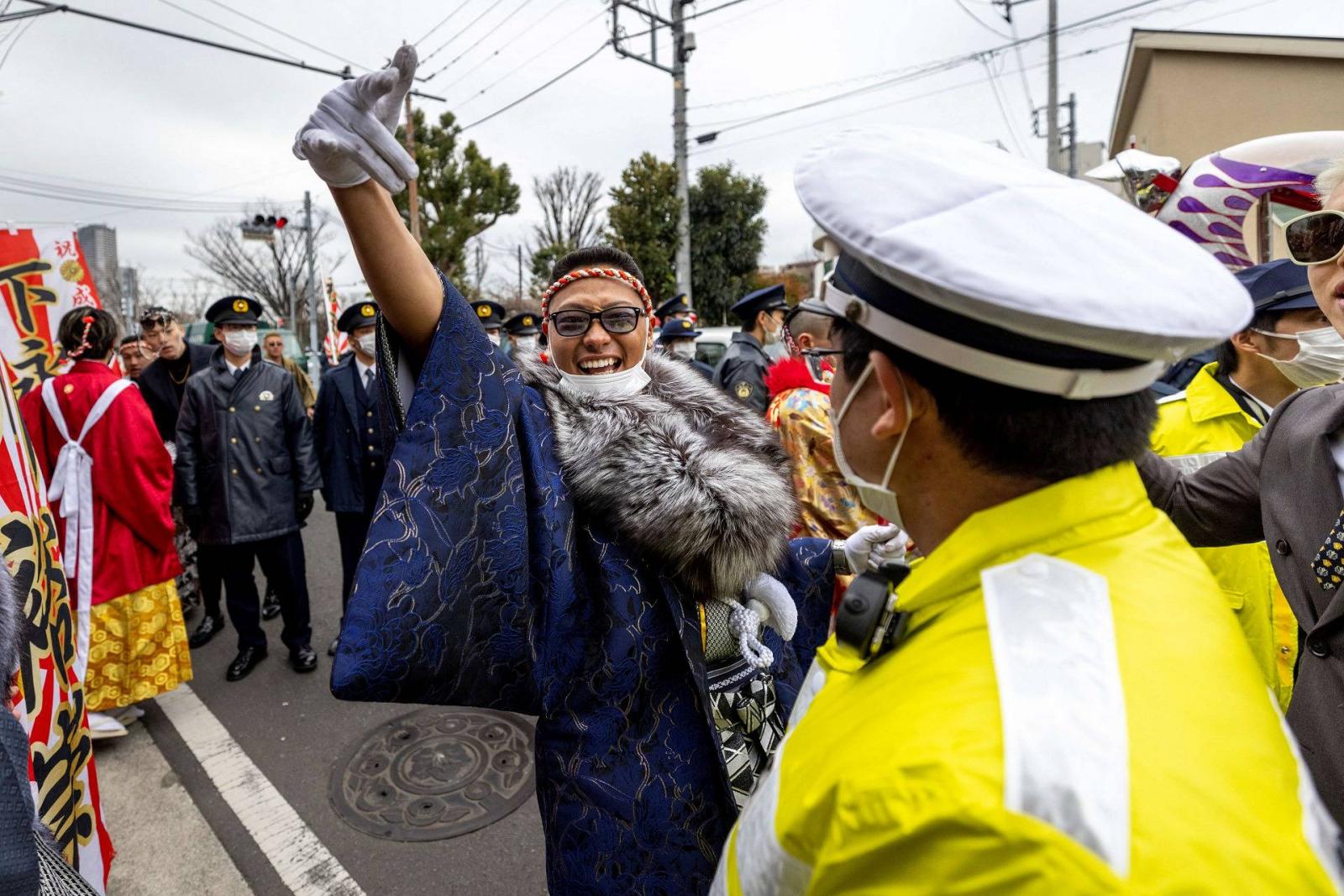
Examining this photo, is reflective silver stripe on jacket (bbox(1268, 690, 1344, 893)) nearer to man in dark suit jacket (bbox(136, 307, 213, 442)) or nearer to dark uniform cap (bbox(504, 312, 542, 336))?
man in dark suit jacket (bbox(136, 307, 213, 442))

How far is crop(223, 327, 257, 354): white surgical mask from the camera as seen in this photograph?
4.44 meters

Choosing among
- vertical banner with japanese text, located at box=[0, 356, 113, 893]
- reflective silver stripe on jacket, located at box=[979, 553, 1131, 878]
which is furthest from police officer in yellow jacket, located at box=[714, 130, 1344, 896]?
vertical banner with japanese text, located at box=[0, 356, 113, 893]

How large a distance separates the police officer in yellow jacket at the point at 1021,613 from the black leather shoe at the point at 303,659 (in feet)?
13.6

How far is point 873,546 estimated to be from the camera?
77.7 inches

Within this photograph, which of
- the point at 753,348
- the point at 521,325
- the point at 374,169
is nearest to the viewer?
the point at 374,169

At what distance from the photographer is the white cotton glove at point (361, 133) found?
46.4 inches

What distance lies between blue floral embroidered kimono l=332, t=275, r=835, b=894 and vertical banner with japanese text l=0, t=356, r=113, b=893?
40.7 inches

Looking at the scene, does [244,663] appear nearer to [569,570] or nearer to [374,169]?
[569,570]

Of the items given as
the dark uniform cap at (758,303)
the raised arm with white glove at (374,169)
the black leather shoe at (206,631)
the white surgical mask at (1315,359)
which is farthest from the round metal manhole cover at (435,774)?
the dark uniform cap at (758,303)

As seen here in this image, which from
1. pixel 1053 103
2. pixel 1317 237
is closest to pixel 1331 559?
pixel 1317 237

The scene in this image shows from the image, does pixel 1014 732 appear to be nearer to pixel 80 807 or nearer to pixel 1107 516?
pixel 1107 516

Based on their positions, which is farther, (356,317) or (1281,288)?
(356,317)

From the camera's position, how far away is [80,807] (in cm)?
197

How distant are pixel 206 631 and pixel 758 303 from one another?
482 cm
